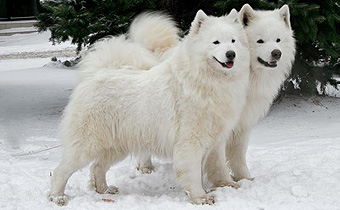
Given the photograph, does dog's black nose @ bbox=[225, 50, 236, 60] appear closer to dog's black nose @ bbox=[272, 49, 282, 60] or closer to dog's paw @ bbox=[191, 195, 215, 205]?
dog's black nose @ bbox=[272, 49, 282, 60]

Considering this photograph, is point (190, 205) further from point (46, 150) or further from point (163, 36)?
point (46, 150)

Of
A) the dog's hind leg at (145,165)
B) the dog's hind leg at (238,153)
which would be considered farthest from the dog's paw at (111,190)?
the dog's hind leg at (238,153)

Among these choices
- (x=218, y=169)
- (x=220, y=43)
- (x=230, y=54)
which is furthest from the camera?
(x=218, y=169)

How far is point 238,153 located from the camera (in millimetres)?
5566

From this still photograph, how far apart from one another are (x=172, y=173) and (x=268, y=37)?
2054 mm

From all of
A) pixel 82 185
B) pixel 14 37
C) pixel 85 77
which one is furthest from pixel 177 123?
pixel 14 37

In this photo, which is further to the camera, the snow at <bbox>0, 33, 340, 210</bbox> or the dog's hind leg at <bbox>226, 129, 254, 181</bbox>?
the dog's hind leg at <bbox>226, 129, 254, 181</bbox>

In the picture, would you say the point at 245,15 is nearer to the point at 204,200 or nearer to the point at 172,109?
the point at 172,109

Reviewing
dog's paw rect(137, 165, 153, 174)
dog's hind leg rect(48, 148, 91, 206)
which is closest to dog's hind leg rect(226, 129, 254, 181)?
dog's paw rect(137, 165, 153, 174)

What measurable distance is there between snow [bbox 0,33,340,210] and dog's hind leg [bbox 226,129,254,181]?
21 cm

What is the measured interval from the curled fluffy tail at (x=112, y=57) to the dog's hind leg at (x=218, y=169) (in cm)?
127

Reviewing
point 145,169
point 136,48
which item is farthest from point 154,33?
point 145,169

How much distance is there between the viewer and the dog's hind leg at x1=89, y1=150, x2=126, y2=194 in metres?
5.23

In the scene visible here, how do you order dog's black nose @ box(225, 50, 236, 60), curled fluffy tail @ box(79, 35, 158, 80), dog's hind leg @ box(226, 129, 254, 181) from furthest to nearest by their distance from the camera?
dog's hind leg @ box(226, 129, 254, 181), curled fluffy tail @ box(79, 35, 158, 80), dog's black nose @ box(225, 50, 236, 60)
